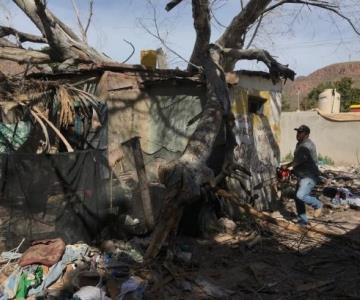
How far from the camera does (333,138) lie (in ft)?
68.3

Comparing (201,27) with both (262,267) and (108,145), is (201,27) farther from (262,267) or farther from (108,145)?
(262,267)

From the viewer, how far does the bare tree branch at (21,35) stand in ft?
38.1

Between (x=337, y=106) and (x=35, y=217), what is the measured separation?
20249 millimetres

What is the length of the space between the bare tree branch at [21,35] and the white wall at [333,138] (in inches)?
526

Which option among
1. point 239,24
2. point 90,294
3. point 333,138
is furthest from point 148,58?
point 333,138

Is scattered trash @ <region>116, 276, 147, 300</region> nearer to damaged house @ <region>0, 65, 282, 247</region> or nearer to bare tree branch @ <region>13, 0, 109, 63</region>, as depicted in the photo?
damaged house @ <region>0, 65, 282, 247</region>

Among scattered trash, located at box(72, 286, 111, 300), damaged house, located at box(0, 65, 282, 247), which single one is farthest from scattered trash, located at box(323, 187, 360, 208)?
scattered trash, located at box(72, 286, 111, 300)

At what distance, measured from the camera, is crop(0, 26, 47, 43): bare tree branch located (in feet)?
38.1

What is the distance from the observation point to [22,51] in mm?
11211

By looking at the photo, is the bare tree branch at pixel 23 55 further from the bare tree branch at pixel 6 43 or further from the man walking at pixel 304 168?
the man walking at pixel 304 168

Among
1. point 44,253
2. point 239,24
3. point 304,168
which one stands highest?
point 239,24

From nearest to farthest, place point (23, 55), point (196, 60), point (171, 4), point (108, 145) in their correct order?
point (171, 4), point (108, 145), point (196, 60), point (23, 55)

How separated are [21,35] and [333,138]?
1410 cm

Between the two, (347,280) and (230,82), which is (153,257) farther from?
(230,82)
